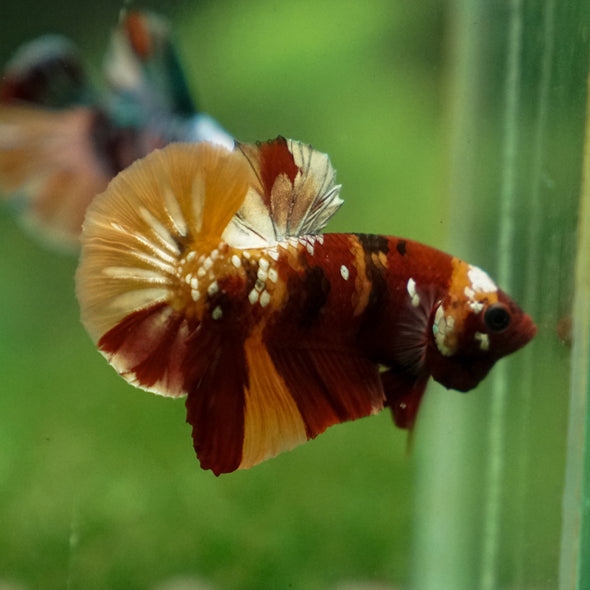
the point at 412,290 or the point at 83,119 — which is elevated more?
the point at 83,119

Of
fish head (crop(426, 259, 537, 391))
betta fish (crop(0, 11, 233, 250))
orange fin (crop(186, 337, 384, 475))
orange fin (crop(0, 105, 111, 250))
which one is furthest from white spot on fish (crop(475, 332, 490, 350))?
orange fin (crop(0, 105, 111, 250))

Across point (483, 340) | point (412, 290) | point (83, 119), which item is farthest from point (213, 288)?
point (83, 119)

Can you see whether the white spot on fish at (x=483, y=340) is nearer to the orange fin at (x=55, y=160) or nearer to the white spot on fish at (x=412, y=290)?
the white spot on fish at (x=412, y=290)

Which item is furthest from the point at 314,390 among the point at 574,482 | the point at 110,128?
the point at 110,128

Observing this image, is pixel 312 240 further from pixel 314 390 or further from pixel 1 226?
pixel 1 226

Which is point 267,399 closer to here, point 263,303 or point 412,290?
point 263,303

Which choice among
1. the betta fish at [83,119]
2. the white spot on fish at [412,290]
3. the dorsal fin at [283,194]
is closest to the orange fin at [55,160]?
the betta fish at [83,119]

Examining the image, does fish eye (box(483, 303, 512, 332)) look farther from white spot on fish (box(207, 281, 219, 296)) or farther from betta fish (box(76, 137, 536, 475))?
white spot on fish (box(207, 281, 219, 296))
